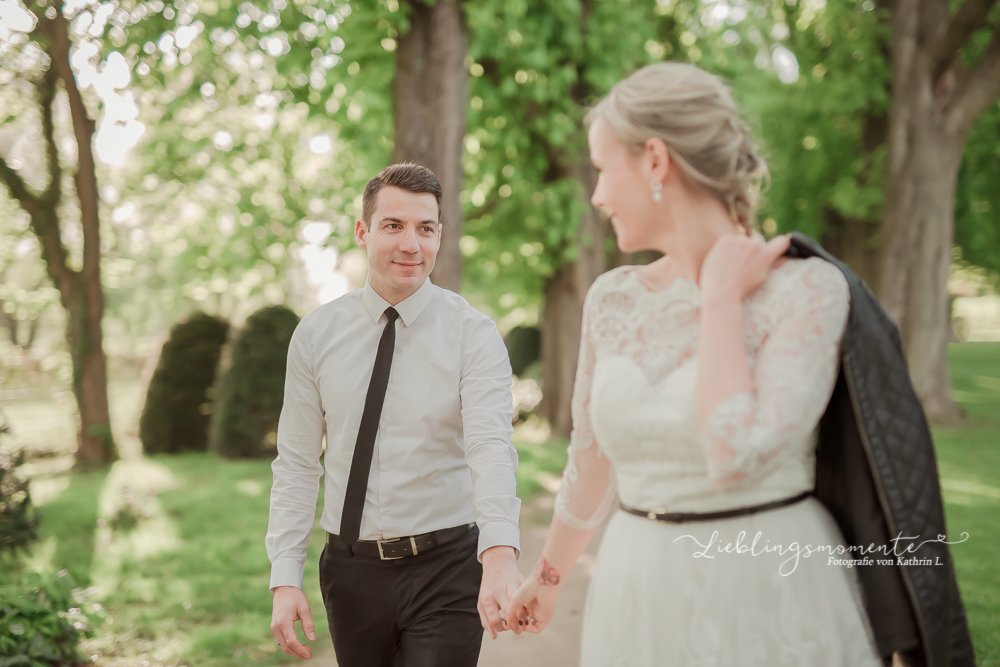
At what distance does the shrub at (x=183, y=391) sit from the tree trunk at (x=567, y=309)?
6.11 metres

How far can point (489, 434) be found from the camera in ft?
8.58

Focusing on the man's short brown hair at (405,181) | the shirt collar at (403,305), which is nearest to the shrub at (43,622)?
the shirt collar at (403,305)

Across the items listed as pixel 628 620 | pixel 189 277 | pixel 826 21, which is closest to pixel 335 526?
pixel 628 620

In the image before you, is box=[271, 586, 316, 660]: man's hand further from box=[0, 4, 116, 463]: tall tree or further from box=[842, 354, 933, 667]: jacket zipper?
box=[0, 4, 116, 463]: tall tree

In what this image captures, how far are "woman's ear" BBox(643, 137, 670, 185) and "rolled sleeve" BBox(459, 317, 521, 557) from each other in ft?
3.25

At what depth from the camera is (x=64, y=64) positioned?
34.6 feet

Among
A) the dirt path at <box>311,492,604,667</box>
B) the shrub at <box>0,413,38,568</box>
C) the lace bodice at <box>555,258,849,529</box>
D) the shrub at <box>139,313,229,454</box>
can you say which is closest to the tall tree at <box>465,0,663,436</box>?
the shrub at <box>139,313,229,454</box>

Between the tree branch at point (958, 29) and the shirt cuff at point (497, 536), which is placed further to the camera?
the tree branch at point (958, 29)

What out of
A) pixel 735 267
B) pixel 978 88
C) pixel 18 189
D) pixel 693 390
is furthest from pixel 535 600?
pixel 978 88

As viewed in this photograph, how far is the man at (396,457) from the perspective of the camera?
8.59 ft

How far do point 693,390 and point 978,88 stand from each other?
1386 cm

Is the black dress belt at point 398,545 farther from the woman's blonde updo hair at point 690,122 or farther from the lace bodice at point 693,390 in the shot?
the woman's blonde updo hair at point 690,122

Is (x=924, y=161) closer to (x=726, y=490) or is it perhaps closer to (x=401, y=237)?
(x=401, y=237)

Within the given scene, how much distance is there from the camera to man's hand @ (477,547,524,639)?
2.30m
